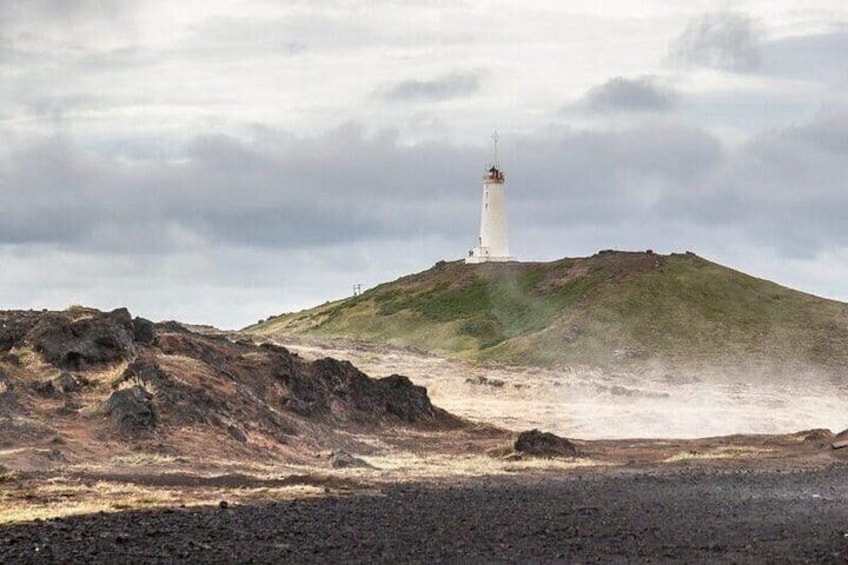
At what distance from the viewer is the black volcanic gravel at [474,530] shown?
2292 cm

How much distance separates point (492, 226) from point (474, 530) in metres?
104

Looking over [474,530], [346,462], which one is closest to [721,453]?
[346,462]

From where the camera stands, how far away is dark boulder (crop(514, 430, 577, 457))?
4572 cm

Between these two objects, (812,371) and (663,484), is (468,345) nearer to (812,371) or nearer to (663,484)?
(812,371)

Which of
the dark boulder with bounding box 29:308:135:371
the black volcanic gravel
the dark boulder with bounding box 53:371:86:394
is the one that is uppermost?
the dark boulder with bounding box 29:308:135:371

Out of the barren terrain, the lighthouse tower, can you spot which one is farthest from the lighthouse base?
the barren terrain

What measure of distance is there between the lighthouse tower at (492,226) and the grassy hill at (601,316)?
2.14 meters

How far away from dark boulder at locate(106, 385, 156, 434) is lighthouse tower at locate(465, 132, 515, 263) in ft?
283

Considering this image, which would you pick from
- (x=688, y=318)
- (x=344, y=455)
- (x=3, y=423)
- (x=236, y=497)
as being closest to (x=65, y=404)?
(x=3, y=423)

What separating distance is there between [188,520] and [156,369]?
753 inches

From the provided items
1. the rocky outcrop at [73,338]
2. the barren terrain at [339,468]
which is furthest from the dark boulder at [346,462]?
the rocky outcrop at [73,338]

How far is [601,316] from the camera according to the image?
108 meters

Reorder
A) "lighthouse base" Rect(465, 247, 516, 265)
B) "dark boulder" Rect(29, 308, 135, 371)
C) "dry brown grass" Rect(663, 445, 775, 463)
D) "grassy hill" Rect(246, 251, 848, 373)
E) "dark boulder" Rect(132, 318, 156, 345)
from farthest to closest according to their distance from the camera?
"lighthouse base" Rect(465, 247, 516, 265) < "grassy hill" Rect(246, 251, 848, 373) < "dark boulder" Rect(132, 318, 156, 345) < "dry brown grass" Rect(663, 445, 775, 463) < "dark boulder" Rect(29, 308, 135, 371)

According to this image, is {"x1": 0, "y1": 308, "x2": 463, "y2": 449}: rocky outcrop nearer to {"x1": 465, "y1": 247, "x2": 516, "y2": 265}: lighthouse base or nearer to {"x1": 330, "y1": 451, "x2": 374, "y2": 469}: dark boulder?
{"x1": 330, "y1": 451, "x2": 374, "y2": 469}: dark boulder
